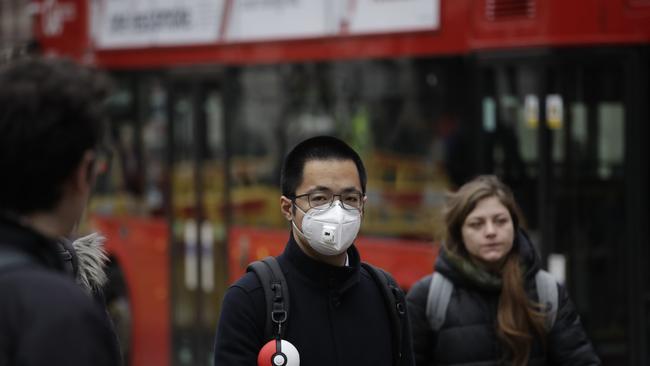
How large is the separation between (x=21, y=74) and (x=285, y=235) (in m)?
5.90

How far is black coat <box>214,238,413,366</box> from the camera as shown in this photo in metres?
3.09

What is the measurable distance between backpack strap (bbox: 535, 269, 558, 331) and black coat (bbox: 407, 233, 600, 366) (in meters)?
0.01

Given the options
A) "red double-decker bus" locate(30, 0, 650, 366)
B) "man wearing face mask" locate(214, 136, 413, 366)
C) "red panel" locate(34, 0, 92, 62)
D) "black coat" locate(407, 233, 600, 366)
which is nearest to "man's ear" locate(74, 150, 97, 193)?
"man wearing face mask" locate(214, 136, 413, 366)

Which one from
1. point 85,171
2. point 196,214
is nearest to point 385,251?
point 196,214

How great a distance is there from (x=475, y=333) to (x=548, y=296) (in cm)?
A: 28

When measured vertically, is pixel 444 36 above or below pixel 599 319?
above

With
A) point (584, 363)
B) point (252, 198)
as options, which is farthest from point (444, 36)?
point (584, 363)

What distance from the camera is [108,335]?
205 centimetres

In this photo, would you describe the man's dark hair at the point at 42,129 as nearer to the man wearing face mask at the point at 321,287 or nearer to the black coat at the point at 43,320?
the black coat at the point at 43,320

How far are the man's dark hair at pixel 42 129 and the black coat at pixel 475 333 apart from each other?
2.17 meters

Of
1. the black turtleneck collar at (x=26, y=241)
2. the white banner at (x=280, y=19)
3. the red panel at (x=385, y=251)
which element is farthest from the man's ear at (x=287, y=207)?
the white banner at (x=280, y=19)

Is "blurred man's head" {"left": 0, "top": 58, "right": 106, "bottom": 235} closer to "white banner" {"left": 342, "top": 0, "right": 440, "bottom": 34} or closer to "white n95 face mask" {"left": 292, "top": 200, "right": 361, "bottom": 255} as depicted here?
"white n95 face mask" {"left": 292, "top": 200, "right": 361, "bottom": 255}

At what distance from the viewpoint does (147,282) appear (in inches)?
364

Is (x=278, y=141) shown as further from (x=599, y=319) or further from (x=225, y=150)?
(x=599, y=319)
